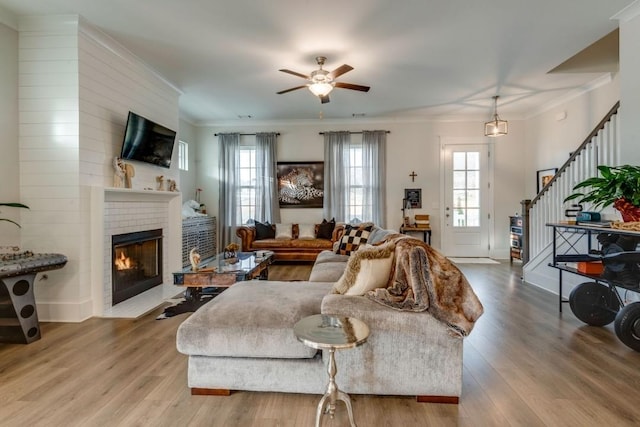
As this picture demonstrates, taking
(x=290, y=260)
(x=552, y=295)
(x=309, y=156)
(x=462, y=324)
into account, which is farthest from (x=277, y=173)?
(x=462, y=324)

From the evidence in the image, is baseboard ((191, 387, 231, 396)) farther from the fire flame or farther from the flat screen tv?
the flat screen tv

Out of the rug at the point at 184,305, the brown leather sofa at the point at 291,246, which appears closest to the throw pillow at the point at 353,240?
the brown leather sofa at the point at 291,246

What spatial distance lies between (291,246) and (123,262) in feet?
9.57

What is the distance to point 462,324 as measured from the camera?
6.08 feet

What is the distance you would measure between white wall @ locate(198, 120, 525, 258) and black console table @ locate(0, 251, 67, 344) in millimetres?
4635

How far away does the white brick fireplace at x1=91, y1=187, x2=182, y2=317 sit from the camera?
3.41 metres

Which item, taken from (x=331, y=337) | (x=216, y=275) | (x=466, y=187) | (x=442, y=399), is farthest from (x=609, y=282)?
(x=466, y=187)

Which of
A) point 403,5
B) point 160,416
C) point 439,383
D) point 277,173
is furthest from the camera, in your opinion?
point 277,173

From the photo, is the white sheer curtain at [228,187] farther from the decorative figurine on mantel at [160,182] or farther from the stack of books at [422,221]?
the stack of books at [422,221]

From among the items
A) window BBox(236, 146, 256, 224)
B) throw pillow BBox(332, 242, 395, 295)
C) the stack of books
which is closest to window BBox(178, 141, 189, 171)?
window BBox(236, 146, 256, 224)

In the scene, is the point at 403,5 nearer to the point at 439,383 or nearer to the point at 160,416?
the point at 439,383

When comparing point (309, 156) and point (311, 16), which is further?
point (309, 156)

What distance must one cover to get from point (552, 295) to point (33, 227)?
596cm

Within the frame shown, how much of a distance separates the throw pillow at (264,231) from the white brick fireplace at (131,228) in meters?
1.76
